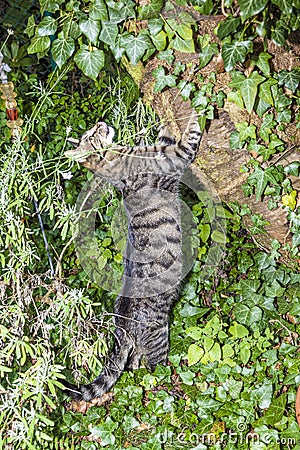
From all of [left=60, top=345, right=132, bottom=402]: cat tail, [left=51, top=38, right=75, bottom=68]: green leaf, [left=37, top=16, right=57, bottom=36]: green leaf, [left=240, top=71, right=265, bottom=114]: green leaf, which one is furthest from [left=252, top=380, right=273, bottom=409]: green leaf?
[left=37, top=16, right=57, bottom=36]: green leaf

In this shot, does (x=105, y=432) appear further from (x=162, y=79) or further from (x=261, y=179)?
(x=162, y=79)

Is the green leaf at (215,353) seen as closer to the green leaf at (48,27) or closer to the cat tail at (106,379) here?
the cat tail at (106,379)

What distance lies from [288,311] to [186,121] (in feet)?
3.00

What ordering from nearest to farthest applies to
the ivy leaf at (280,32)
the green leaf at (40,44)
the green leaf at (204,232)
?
the ivy leaf at (280,32)
the green leaf at (40,44)
the green leaf at (204,232)

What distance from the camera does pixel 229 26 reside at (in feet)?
5.18

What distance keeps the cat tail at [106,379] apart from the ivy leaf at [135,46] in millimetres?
1116

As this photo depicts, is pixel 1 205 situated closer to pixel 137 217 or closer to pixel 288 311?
pixel 137 217

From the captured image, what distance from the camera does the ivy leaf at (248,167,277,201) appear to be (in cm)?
203

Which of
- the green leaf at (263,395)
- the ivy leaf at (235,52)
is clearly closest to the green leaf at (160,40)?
the ivy leaf at (235,52)

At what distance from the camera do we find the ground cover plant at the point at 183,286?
173 cm

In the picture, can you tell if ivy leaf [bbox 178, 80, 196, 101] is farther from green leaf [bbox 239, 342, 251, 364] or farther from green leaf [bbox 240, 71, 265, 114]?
green leaf [bbox 239, 342, 251, 364]

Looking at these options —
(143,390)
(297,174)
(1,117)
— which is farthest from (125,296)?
(1,117)

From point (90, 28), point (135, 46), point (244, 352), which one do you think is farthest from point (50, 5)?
point (244, 352)

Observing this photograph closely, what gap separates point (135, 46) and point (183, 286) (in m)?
1.26
